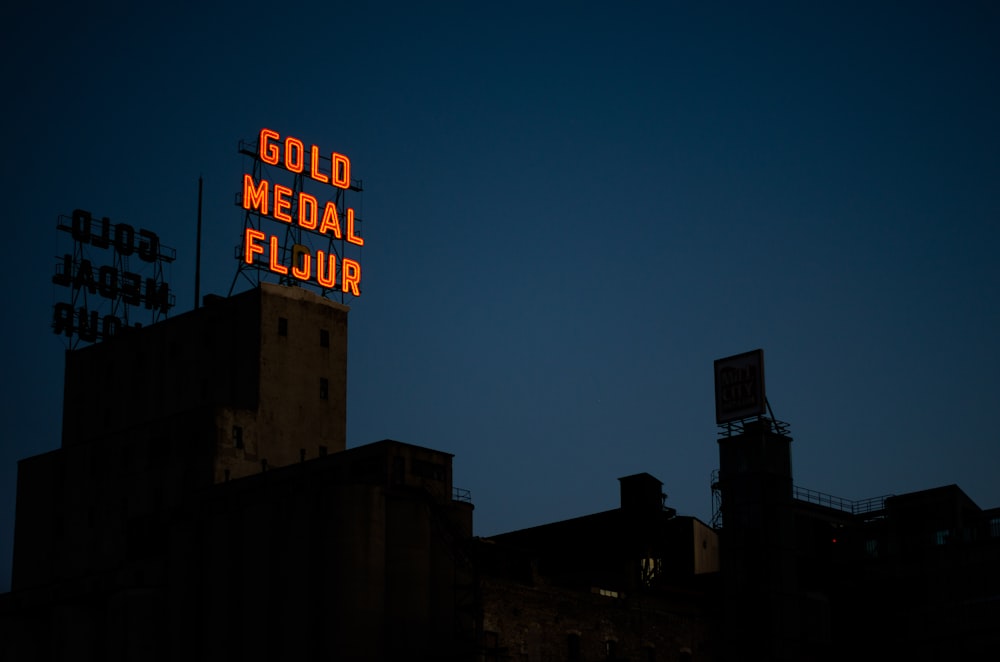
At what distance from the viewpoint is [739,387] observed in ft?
285

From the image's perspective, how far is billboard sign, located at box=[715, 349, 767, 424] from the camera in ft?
282

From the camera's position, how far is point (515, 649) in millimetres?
75625

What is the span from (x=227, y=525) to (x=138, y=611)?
8.41 meters

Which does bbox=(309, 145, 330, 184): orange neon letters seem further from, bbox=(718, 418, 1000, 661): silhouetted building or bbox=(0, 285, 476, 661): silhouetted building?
bbox=(718, 418, 1000, 661): silhouetted building

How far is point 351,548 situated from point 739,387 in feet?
85.5

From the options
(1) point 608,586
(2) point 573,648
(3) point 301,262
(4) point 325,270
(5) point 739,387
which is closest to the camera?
(2) point 573,648

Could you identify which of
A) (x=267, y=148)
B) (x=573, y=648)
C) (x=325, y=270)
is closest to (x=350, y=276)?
(x=325, y=270)

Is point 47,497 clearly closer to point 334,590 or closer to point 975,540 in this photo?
point 334,590

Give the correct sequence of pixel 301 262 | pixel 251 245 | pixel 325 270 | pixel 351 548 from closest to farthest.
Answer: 1. pixel 351 548
2. pixel 251 245
3. pixel 301 262
4. pixel 325 270

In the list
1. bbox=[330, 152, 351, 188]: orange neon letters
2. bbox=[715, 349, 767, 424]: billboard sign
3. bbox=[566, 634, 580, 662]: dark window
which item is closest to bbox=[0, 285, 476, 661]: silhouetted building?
bbox=[566, 634, 580, 662]: dark window

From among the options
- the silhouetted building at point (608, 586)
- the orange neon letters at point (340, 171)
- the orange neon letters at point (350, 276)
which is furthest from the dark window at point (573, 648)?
the orange neon letters at point (340, 171)

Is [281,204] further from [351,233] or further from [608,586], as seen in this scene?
[608,586]

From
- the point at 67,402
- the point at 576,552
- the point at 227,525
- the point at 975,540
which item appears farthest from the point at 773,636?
the point at 67,402

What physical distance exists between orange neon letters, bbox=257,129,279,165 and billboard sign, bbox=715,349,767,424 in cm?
3726
